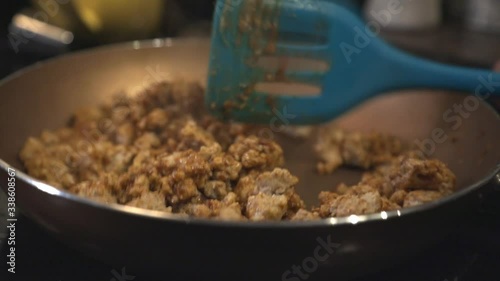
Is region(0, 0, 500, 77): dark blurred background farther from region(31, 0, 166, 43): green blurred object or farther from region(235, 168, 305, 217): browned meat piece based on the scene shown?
region(235, 168, 305, 217): browned meat piece

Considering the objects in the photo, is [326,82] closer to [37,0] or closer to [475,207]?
[475,207]

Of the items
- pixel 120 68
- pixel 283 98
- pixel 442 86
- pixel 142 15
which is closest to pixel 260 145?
pixel 283 98

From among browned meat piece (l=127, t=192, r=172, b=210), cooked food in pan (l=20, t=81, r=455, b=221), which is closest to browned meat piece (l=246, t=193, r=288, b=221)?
cooked food in pan (l=20, t=81, r=455, b=221)

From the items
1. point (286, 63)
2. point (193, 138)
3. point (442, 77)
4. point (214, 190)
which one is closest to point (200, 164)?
point (214, 190)

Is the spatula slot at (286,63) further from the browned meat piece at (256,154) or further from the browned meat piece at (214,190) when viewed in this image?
the browned meat piece at (214,190)

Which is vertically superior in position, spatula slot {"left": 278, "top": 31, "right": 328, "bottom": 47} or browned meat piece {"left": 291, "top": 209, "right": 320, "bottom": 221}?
spatula slot {"left": 278, "top": 31, "right": 328, "bottom": 47}

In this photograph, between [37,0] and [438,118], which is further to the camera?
[37,0]
